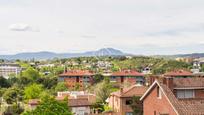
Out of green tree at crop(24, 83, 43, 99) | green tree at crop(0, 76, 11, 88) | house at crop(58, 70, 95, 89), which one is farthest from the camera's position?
house at crop(58, 70, 95, 89)

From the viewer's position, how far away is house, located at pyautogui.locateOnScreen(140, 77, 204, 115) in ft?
115

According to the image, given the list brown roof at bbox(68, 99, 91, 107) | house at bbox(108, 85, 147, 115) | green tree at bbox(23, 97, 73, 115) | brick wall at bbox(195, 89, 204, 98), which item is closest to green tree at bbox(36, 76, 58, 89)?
brown roof at bbox(68, 99, 91, 107)

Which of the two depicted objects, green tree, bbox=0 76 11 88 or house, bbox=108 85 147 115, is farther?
green tree, bbox=0 76 11 88

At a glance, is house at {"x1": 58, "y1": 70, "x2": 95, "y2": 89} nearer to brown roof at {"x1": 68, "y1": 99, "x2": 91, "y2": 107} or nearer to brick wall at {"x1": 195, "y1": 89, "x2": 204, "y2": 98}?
brown roof at {"x1": 68, "y1": 99, "x2": 91, "y2": 107}

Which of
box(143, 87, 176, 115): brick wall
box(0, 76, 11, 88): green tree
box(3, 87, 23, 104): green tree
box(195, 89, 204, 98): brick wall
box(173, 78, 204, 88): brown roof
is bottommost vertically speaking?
box(3, 87, 23, 104): green tree

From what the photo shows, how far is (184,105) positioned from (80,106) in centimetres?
A: 3195

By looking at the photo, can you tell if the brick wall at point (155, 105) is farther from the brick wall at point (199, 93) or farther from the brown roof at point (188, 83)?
the brick wall at point (199, 93)

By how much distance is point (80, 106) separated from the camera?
2586 inches

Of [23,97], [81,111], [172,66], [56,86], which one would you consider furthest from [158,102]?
[172,66]

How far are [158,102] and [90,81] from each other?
97.5 meters

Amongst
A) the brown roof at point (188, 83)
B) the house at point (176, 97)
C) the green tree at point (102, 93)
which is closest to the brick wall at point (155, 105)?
the house at point (176, 97)

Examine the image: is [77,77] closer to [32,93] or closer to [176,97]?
[32,93]

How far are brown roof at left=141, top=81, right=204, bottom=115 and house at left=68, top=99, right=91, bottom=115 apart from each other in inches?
1143

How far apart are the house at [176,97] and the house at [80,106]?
25.5m
